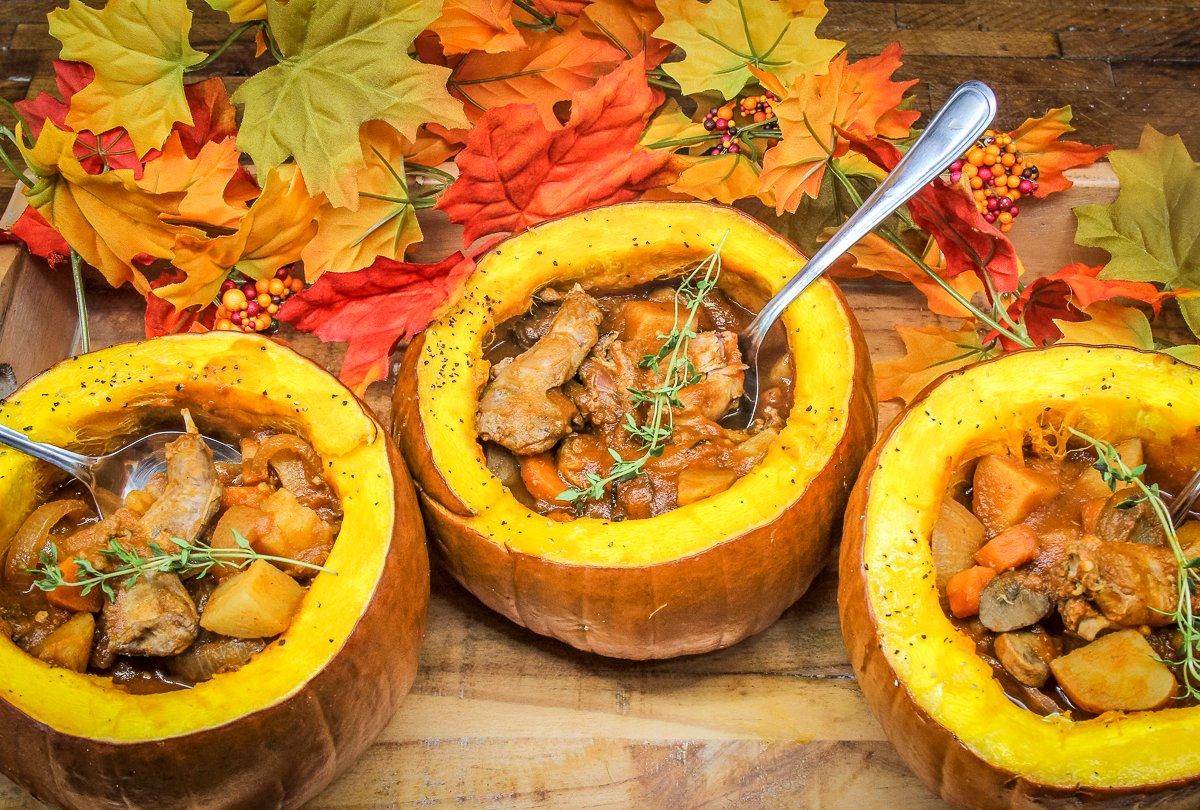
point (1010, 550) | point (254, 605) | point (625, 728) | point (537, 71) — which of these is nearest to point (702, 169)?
point (537, 71)

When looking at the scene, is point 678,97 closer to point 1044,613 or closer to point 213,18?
point 213,18

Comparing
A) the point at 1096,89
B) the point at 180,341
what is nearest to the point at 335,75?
the point at 180,341

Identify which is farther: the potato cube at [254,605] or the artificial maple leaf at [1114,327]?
the artificial maple leaf at [1114,327]

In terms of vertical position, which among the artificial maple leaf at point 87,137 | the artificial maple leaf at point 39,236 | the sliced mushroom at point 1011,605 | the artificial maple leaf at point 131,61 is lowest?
the sliced mushroom at point 1011,605

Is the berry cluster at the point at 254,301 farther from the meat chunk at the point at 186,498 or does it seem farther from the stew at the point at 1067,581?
the stew at the point at 1067,581

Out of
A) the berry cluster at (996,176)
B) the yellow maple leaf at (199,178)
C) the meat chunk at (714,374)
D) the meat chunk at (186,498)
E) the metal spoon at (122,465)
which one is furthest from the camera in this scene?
the berry cluster at (996,176)

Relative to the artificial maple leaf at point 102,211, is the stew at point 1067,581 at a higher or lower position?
lower

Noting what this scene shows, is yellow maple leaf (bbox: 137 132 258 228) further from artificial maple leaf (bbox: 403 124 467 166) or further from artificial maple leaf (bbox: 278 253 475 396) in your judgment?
artificial maple leaf (bbox: 403 124 467 166)

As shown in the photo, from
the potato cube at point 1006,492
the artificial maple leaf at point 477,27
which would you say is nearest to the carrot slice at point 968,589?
the potato cube at point 1006,492
